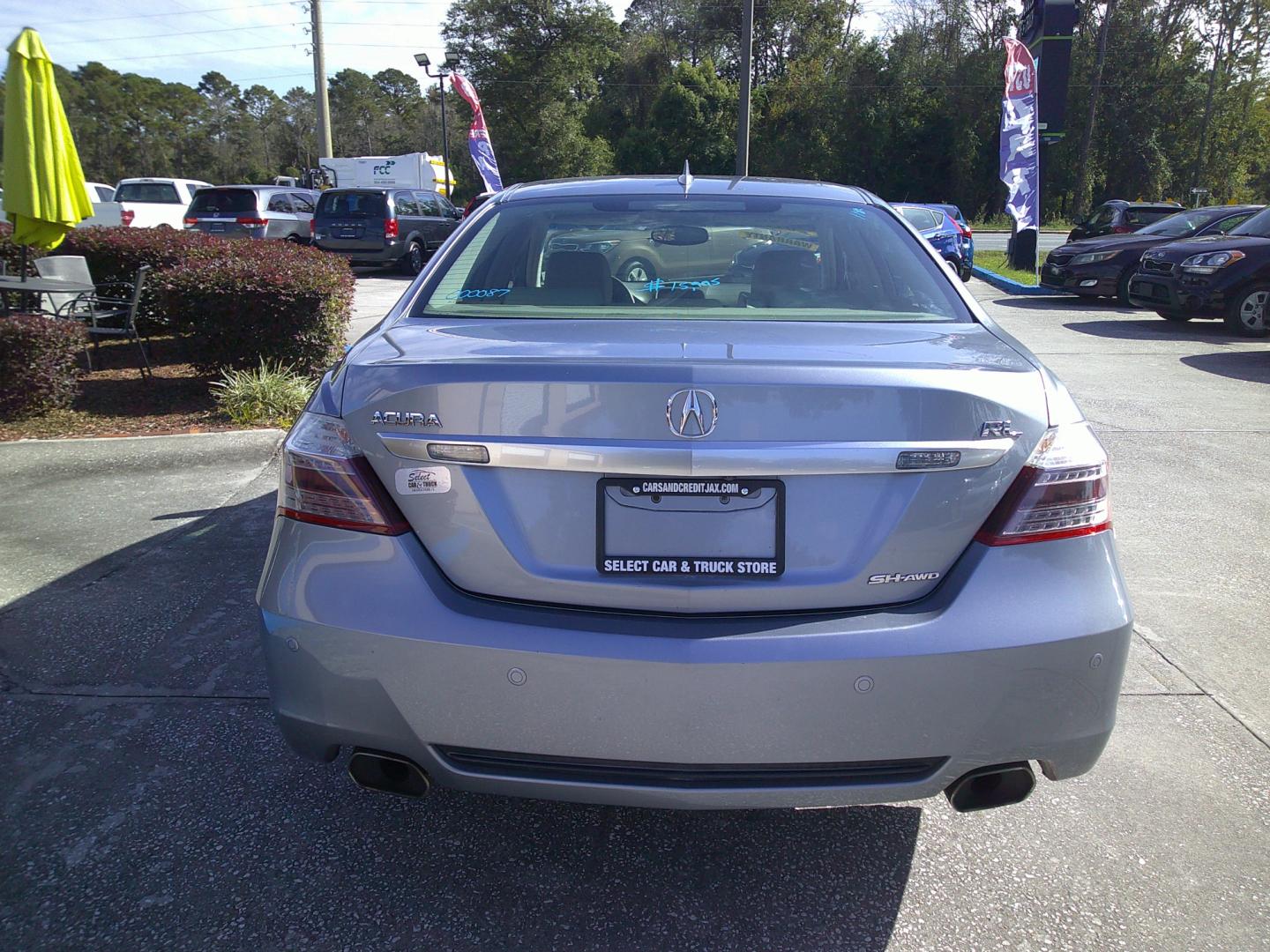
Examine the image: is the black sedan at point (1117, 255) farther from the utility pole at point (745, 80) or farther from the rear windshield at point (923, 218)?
the utility pole at point (745, 80)

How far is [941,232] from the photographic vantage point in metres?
17.6

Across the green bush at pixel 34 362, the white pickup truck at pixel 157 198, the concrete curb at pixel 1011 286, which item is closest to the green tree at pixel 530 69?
the white pickup truck at pixel 157 198

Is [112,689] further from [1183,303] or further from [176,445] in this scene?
[1183,303]

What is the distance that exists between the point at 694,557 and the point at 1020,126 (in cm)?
1772

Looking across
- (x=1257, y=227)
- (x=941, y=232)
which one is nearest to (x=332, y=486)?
(x=1257, y=227)

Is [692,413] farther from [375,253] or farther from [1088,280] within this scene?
[375,253]

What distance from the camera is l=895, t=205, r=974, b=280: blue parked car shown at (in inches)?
681

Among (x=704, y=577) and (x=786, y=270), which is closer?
(x=704, y=577)

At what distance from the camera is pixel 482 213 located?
133 inches

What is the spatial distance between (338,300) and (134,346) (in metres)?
3.65

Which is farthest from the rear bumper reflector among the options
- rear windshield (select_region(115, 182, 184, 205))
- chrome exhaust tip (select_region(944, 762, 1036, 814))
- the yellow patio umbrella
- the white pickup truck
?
rear windshield (select_region(115, 182, 184, 205))

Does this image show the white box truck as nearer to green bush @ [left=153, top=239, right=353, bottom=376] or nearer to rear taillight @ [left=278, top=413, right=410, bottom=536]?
green bush @ [left=153, top=239, right=353, bottom=376]

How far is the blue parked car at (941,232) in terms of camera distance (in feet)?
56.7

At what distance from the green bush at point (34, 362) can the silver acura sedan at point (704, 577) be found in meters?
6.23
